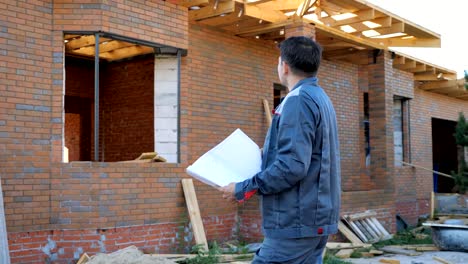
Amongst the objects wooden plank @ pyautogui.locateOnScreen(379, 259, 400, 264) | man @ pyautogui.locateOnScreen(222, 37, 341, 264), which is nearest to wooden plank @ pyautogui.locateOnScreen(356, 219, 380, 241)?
wooden plank @ pyautogui.locateOnScreen(379, 259, 400, 264)

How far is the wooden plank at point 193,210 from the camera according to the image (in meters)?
8.20

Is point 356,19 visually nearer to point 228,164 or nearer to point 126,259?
point 126,259

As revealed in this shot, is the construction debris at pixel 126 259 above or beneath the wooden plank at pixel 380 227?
above

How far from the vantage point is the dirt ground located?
28.8 feet

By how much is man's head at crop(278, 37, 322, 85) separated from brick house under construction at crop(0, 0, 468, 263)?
5.03 m

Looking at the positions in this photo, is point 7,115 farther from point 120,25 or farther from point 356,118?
point 356,118

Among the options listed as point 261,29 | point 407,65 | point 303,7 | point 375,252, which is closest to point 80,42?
point 261,29

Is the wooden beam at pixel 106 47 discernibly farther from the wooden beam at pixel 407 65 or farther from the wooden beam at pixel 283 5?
the wooden beam at pixel 407 65

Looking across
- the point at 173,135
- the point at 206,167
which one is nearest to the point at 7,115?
the point at 173,135

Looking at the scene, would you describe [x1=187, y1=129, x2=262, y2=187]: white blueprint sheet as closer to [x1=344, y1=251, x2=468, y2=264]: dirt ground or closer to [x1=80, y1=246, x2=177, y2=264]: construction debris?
[x1=80, y1=246, x2=177, y2=264]: construction debris

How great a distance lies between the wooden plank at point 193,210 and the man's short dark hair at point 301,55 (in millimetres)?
5608

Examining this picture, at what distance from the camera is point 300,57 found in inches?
111

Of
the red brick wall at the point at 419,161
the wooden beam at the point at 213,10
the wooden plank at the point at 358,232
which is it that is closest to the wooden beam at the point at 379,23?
the wooden beam at the point at 213,10

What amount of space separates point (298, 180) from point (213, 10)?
673cm
